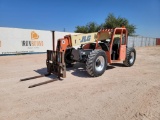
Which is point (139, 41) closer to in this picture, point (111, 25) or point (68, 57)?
point (111, 25)

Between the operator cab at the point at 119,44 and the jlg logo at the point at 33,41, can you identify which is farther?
the jlg logo at the point at 33,41

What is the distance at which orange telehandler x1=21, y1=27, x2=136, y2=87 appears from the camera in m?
6.47

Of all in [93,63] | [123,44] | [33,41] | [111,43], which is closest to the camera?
[93,63]

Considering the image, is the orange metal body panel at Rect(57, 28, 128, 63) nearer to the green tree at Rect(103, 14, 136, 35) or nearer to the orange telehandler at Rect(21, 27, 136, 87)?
the orange telehandler at Rect(21, 27, 136, 87)

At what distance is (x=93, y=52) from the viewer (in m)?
6.67

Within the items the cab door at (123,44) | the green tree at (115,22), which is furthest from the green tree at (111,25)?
the cab door at (123,44)

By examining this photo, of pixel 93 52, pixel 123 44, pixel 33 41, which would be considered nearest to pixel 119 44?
pixel 123 44

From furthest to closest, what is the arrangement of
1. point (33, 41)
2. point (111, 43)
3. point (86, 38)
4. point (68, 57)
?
point (33, 41), point (68, 57), point (111, 43), point (86, 38)

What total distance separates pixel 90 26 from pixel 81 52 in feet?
116

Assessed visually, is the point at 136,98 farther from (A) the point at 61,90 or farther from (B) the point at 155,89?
(A) the point at 61,90

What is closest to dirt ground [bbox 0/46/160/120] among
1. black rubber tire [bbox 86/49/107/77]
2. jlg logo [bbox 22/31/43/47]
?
black rubber tire [bbox 86/49/107/77]

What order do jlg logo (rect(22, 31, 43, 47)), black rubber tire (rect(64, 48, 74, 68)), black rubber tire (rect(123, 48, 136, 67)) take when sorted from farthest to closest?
jlg logo (rect(22, 31, 43, 47))
black rubber tire (rect(123, 48, 136, 67))
black rubber tire (rect(64, 48, 74, 68))

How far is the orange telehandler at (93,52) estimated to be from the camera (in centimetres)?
647

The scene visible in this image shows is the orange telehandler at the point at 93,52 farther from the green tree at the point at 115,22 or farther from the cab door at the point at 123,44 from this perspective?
the green tree at the point at 115,22
